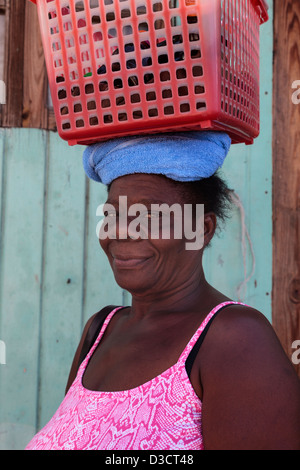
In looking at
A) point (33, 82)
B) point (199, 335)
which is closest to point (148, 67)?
point (199, 335)

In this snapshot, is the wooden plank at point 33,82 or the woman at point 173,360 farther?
the wooden plank at point 33,82

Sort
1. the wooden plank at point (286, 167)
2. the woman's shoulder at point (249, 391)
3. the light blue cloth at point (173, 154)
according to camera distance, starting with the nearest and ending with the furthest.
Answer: the woman's shoulder at point (249, 391)
the light blue cloth at point (173, 154)
the wooden plank at point (286, 167)

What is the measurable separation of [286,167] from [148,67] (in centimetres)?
153

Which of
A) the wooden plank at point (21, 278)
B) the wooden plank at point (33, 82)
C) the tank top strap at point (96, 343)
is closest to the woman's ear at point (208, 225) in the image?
the tank top strap at point (96, 343)

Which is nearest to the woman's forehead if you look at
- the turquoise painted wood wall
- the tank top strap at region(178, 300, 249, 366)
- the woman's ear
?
the woman's ear

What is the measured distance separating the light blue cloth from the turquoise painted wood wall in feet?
3.93

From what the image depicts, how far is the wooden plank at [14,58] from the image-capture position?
2570 mm

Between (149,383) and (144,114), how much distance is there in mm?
659

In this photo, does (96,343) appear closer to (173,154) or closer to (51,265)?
(173,154)

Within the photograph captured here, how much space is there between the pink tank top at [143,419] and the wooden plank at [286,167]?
137 centimetres

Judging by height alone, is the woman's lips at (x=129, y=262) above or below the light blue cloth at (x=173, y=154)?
below

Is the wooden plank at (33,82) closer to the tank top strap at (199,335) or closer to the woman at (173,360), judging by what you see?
the woman at (173,360)

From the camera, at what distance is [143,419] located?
1.24 m

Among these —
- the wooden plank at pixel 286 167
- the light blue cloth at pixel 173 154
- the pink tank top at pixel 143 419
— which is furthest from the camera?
the wooden plank at pixel 286 167
